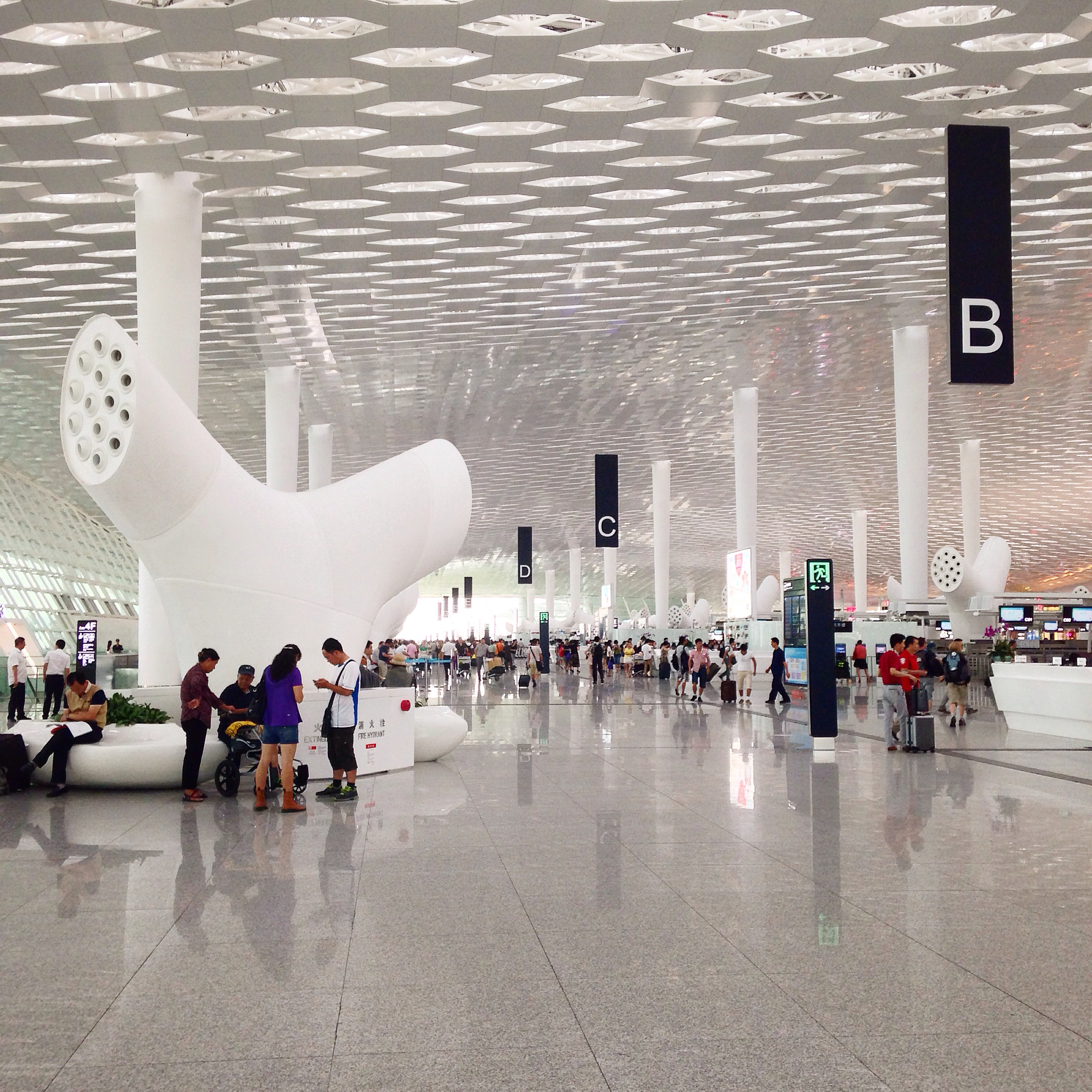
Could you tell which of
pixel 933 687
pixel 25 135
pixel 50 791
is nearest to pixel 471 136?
pixel 25 135

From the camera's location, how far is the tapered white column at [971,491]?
43.6 m

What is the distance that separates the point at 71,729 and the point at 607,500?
78.1ft

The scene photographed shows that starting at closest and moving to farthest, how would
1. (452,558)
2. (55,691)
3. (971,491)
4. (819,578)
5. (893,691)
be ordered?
(893,691) → (819,578) → (452,558) → (55,691) → (971,491)

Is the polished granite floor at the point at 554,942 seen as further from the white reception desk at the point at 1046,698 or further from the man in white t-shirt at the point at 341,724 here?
the white reception desk at the point at 1046,698

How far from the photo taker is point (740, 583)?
25.1 meters

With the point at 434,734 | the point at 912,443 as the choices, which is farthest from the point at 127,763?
the point at 912,443

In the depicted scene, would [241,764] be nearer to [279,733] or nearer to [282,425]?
[279,733]

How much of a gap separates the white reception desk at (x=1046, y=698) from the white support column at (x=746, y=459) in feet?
55.2

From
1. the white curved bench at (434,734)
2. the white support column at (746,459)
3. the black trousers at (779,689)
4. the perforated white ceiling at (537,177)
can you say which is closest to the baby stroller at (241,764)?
the white curved bench at (434,734)

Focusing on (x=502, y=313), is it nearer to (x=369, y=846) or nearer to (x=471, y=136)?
(x=471, y=136)

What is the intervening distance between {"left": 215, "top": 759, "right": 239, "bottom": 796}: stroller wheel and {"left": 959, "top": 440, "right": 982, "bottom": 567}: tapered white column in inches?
1465

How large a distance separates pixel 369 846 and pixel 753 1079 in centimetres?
458

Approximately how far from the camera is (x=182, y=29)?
12250 millimetres

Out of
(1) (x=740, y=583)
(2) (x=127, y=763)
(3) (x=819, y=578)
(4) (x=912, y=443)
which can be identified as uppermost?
(4) (x=912, y=443)
